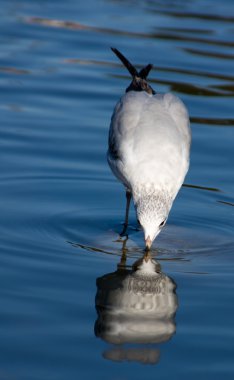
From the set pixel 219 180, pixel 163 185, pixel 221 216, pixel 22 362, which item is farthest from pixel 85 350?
pixel 219 180

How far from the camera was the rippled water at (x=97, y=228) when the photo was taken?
5121mm

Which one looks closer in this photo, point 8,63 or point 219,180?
point 219,180

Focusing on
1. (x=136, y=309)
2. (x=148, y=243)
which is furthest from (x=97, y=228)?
(x=136, y=309)

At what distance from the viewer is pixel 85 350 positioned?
5.09m

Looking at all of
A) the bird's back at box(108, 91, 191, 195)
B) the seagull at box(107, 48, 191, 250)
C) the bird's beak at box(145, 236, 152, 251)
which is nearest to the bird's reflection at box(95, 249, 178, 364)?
the bird's beak at box(145, 236, 152, 251)

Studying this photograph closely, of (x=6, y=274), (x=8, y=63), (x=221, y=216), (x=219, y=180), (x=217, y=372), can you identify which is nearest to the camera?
(x=217, y=372)

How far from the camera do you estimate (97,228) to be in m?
7.37

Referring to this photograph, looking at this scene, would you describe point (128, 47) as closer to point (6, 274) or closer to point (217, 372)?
point (6, 274)

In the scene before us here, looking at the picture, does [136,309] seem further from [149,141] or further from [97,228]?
[149,141]

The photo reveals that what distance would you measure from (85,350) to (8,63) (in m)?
8.33

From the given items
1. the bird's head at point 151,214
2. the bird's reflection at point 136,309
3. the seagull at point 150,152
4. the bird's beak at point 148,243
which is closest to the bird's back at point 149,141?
the seagull at point 150,152

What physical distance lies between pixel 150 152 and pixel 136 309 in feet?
5.48

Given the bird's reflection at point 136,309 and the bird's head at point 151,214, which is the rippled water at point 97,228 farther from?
the bird's head at point 151,214

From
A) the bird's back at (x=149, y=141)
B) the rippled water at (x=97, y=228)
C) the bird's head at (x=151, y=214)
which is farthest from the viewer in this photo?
the bird's back at (x=149, y=141)
